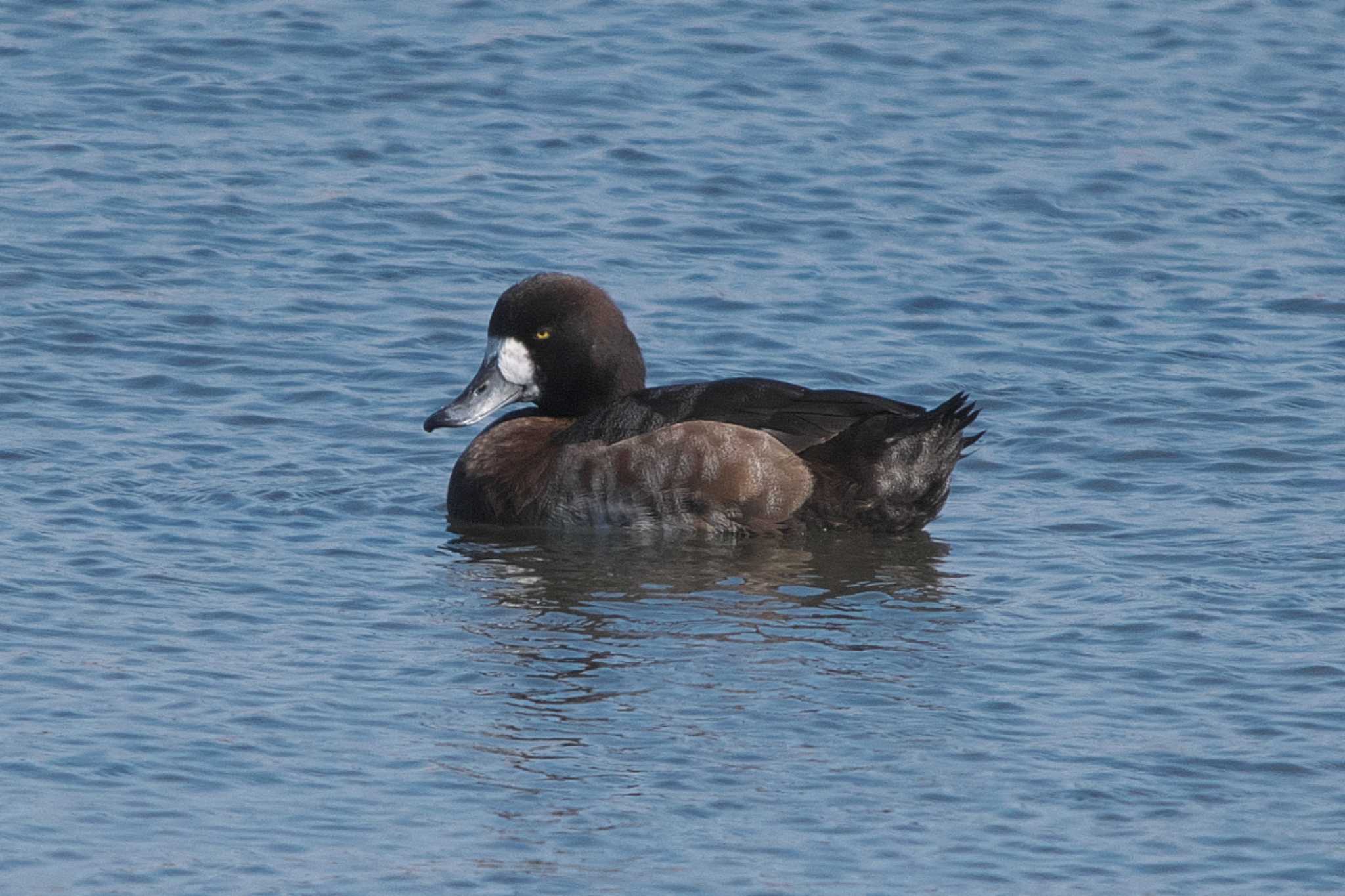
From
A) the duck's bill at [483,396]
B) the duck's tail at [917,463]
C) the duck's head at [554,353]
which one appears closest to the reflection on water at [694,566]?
the duck's tail at [917,463]

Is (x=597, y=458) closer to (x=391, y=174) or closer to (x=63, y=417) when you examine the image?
(x=63, y=417)

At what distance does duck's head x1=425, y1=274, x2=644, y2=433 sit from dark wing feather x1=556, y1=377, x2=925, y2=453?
557 millimetres

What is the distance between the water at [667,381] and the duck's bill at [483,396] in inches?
12.4

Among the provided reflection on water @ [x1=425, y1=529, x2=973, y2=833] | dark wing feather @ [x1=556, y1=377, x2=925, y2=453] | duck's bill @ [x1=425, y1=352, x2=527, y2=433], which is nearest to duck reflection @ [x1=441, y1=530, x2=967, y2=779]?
reflection on water @ [x1=425, y1=529, x2=973, y2=833]

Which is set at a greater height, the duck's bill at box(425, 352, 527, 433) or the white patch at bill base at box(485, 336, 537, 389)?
the white patch at bill base at box(485, 336, 537, 389)

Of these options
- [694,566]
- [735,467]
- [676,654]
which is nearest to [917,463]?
[735,467]

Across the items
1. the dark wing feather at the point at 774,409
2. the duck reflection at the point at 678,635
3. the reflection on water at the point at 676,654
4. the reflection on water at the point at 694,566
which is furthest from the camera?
the dark wing feather at the point at 774,409

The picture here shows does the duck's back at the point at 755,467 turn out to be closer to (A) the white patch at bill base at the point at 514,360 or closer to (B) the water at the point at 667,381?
(B) the water at the point at 667,381

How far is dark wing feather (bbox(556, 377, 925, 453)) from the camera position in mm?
8891

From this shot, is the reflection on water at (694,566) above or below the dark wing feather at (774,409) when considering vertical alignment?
below

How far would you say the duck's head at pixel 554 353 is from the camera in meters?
9.45

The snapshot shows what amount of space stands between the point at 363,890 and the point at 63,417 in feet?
15.0

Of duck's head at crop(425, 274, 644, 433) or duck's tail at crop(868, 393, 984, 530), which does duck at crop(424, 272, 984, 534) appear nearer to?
duck's tail at crop(868, 393, 984, 530)

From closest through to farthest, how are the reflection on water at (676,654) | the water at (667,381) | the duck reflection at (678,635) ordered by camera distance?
1. the water at (667,381)
2. the reflection on water at (676,654)
3. the duck reflection at (678,635)
